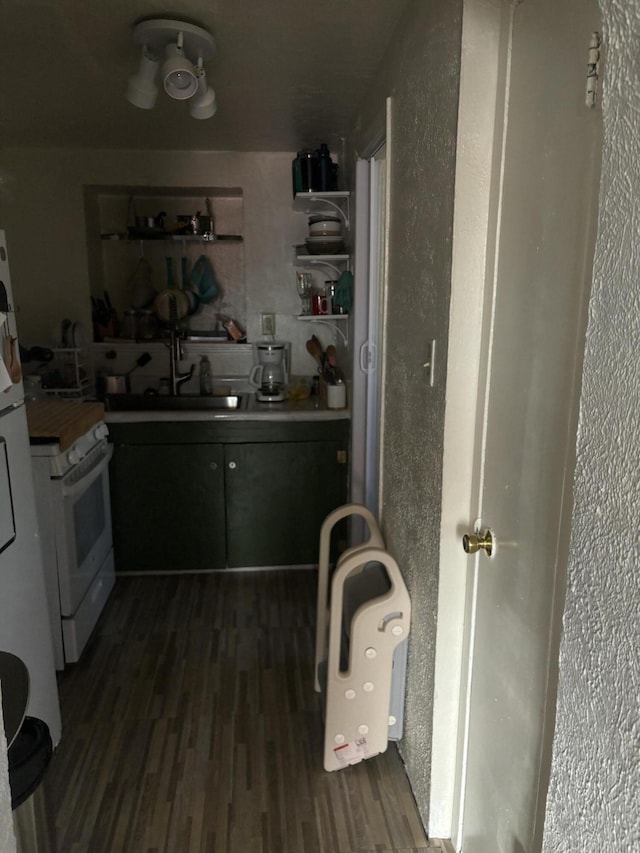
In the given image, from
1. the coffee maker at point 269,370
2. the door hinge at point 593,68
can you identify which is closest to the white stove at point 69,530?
the coffee maker at point 269,370

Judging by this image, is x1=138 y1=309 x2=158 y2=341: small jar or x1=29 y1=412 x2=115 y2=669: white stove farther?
x1=138 y1=309 x2=158 y2=341: small jar

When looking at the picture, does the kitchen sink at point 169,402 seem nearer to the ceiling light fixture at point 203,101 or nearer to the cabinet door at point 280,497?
the cabinet door at point 280,497

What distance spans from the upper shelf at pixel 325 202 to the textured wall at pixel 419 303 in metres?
0.89

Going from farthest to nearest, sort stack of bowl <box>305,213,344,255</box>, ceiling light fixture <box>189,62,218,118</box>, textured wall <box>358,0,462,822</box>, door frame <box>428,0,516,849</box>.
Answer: stack of bowl <box>305,213,344,255</box>, ceiling light fixture <box>189,62,218,118</box>, textured wall <box>358,0,462,822</box>, door frame <box>428,0,516,849</box>

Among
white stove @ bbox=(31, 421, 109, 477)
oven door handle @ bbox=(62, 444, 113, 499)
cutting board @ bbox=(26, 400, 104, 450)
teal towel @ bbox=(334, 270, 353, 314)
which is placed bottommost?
oven door handle @ bbox=(62, 444, 113, 499)

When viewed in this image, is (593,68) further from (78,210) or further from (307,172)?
(78,210)

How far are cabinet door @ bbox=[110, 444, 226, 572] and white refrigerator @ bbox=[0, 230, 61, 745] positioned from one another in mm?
1162

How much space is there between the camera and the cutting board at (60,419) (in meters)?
2.22

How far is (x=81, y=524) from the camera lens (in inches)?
96.3

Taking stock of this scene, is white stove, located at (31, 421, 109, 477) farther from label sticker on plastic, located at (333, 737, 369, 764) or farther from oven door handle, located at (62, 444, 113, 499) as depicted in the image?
label sticker on plastic, located at (333, 737, 369, 764)

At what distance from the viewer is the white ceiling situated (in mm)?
1646

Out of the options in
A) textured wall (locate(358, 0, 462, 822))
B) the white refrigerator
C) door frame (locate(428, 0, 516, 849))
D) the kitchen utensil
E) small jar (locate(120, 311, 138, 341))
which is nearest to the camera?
door frame (locate(428, 0, 516, 849))

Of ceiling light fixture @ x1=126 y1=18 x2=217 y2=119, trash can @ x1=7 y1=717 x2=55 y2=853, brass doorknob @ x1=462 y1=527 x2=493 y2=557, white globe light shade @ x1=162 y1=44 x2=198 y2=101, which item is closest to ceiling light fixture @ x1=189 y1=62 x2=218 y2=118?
ceiling light fixture @ x1=126 y1=18 x2=217 y2=119

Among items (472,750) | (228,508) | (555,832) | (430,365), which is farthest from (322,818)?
(228,508)
